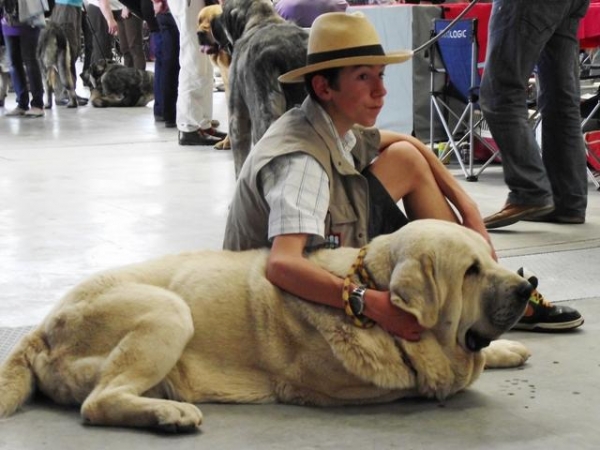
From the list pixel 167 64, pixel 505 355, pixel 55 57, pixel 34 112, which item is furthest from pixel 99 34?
pixel 505 355

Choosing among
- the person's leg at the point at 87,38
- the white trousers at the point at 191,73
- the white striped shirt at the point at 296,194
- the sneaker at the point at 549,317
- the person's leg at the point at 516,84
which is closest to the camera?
the white striped shirt at the point at 296,194

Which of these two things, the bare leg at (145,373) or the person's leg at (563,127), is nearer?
the bare leg at (145,373)

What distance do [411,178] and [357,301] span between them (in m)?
0.91

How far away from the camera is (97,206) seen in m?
6.54

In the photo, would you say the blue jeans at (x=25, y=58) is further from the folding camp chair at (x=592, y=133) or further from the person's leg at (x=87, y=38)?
the folding camp chair at (x=592, y=133)

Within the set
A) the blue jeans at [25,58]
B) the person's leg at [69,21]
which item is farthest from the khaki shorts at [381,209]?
the person's leg at [69,21]

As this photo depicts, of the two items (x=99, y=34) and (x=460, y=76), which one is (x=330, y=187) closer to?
(x=460, y=76)

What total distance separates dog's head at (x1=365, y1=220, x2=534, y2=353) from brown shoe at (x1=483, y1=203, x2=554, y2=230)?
8.79ft

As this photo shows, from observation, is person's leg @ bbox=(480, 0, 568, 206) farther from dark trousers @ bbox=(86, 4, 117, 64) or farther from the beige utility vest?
dark trousers @ bbox=(86, 4, 117, 64)

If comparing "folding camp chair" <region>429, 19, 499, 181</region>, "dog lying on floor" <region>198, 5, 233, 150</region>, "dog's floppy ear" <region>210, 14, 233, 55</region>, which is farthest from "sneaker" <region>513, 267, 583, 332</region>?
"folding camp chair" <region>429, 19, 499, 181</region>

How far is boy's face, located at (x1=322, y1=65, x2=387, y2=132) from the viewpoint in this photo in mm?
3260

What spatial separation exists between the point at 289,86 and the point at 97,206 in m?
1.91

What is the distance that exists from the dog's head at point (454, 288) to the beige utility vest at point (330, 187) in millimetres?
482

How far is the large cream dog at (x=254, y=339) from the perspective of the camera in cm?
273
